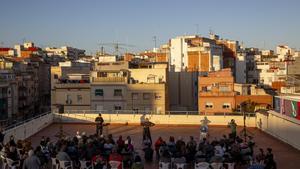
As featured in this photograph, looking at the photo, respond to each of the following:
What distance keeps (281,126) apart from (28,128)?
448 inches

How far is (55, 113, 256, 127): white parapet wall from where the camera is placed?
24250 millimetres

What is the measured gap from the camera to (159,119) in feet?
82.3

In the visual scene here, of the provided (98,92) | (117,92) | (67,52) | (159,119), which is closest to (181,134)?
(159,119)

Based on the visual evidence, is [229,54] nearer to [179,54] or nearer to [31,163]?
[179,54]

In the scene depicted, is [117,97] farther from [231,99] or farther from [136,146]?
[136,146]

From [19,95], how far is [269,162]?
55697 mm

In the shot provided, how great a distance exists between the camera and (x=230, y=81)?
48219mm

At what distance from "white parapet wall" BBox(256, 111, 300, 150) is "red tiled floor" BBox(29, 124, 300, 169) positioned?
25 centimetres


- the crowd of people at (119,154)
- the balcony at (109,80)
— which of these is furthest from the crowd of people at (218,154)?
the balcony at (109,80)

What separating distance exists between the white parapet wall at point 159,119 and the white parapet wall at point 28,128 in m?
1.27

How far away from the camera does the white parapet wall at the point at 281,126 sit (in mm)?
17984

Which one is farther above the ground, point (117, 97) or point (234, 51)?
point (234, 51)

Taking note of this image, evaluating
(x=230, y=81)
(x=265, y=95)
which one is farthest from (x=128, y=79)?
(x=265, y=95)

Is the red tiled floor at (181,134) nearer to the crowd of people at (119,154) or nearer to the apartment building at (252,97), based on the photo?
the crowd of people at (119,154)
